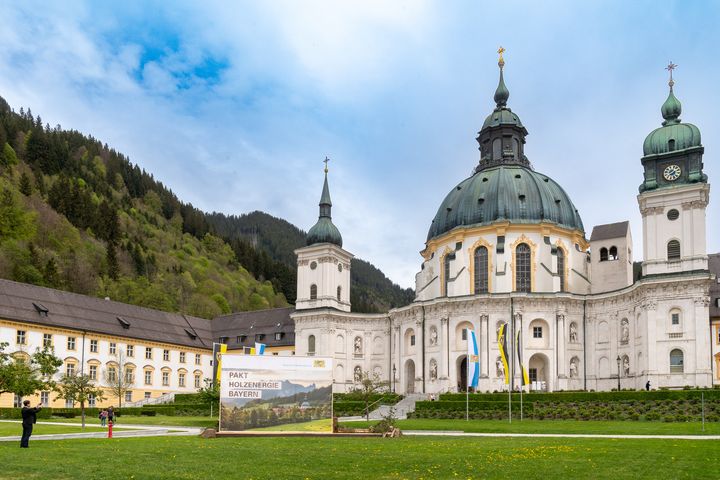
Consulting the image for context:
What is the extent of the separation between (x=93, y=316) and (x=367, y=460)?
66.1m

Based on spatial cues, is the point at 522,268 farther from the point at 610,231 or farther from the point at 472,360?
the point at 472,360

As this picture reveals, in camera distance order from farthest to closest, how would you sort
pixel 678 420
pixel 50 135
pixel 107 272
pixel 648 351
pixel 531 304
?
1. pixel 50 135
2. pixel 107 272
3. pixel 531 304
4. pixel 648 351
5. pixel 678 420

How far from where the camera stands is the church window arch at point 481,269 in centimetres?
8306

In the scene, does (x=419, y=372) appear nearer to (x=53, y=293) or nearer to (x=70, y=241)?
(x=53, y=293)

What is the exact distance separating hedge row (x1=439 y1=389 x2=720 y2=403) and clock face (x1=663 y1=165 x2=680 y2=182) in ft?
74.1

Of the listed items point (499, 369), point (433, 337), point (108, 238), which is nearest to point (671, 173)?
point (499, 369)

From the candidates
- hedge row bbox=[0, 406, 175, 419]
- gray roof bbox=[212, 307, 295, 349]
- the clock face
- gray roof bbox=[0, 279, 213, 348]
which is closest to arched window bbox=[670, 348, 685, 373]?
the clock face

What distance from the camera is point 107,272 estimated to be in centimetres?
13138

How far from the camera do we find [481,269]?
274ft

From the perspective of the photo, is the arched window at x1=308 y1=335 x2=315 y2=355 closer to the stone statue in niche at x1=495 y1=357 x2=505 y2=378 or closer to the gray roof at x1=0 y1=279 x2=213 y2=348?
the gray roof at x1=0 y1=279 x2=213 y2=348

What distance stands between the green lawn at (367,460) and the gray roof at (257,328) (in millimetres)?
69260

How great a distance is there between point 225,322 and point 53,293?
1165 inches

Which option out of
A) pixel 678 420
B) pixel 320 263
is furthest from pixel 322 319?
pixel 678 420

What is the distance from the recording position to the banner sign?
37844mm
